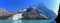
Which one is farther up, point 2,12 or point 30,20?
point 2,12

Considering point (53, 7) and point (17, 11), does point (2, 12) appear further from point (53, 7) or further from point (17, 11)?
point (53, 7)

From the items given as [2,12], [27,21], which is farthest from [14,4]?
[27,21]

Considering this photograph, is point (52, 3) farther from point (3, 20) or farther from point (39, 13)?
point (3, 20)

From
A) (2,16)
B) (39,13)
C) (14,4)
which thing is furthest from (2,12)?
(39,13)

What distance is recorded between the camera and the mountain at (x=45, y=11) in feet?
5.25

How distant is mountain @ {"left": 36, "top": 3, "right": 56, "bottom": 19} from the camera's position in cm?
160

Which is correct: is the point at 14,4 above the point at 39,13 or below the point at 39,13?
above

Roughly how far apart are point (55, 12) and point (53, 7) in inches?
3.2

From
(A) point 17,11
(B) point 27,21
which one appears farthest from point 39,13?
(A) point 17,11

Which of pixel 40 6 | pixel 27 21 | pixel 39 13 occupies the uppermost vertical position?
pixel 40 6

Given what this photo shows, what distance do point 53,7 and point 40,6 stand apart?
0.65 ft

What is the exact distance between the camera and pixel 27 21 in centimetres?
162

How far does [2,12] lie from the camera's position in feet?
5.22

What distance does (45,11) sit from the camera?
162cm
